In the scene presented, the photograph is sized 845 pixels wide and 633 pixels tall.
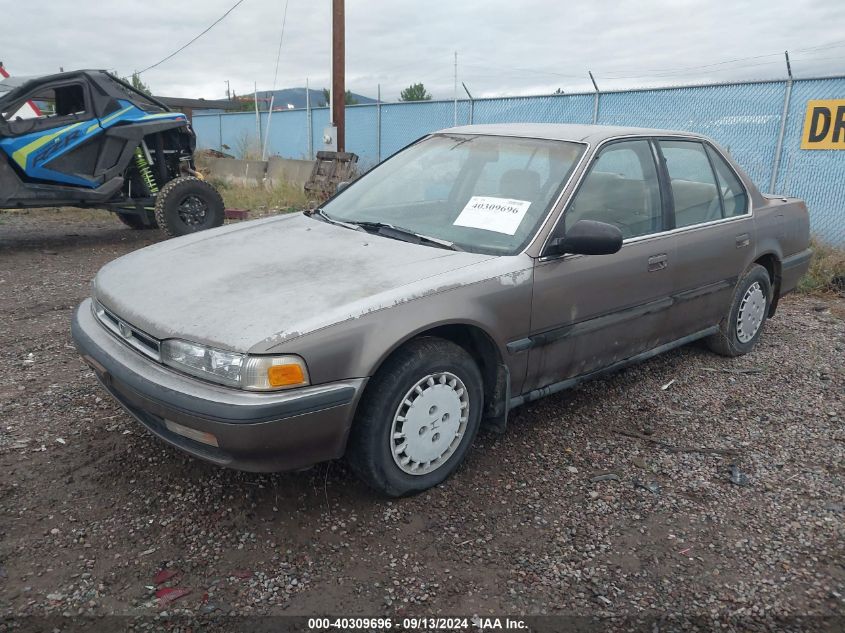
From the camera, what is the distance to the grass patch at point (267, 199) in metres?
11.3

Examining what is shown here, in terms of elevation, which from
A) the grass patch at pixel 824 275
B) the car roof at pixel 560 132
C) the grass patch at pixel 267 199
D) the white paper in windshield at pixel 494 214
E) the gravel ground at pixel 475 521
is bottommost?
the gravel ground at pixel 475 521

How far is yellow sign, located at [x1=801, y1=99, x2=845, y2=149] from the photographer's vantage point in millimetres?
8352

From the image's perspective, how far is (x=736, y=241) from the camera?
4.24m

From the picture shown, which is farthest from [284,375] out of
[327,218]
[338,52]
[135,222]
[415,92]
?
[415,92]

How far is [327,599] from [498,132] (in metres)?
2.65

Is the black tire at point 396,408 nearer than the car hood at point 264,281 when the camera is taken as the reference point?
No

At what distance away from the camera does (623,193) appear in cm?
363

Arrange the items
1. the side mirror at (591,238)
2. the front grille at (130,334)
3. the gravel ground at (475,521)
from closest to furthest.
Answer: the gravel ground at (475,521)
the front grille at (130,334)
the side mirror at (591,238)

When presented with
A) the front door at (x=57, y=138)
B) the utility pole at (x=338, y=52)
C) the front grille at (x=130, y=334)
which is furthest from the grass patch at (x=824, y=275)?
the utility pole at (x=338, y=52)

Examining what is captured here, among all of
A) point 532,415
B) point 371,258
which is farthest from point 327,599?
point 532,415

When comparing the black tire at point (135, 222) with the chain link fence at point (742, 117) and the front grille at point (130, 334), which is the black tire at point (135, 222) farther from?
the front grille at point (130, 334)

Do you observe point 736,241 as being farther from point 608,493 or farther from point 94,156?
point 94,156

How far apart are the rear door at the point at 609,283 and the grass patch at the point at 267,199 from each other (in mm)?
8081

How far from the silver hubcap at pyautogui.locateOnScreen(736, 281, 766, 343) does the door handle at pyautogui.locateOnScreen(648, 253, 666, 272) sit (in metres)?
1.20
